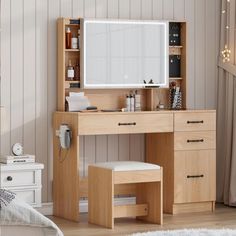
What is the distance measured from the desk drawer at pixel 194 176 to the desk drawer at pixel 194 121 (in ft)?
0.69

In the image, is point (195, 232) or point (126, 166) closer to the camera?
point (195, 232)

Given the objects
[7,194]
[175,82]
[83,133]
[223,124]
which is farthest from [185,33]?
[7,194]

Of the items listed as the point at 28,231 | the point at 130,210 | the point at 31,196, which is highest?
the point at 28,231

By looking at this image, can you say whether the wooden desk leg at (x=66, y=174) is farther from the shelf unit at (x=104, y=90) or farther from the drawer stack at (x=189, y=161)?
the drawer stack at (x=189, y=161)

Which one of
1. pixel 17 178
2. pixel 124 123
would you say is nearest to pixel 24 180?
pixel 17 178

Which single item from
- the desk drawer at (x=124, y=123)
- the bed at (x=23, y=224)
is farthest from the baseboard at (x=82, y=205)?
the bed at (x=23, y=224)

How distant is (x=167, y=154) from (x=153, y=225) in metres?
0.82

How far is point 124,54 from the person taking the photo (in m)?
7.01

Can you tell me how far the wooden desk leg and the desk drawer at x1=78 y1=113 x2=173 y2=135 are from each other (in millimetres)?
99

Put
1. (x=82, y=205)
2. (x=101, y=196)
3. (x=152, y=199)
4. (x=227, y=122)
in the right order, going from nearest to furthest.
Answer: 1. (x=101, y=196)
2. (x=152, y=199)
3. (x=82, y=205)
4. (x=227, y=122)

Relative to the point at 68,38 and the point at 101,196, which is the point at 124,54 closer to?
the point at 68,38

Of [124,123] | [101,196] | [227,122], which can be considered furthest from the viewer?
[227,122]

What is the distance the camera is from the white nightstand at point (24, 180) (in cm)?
630

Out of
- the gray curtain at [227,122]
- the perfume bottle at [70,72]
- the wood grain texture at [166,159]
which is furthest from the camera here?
the gray curtain at [227,122]
